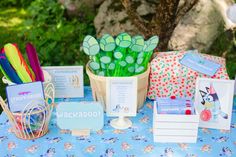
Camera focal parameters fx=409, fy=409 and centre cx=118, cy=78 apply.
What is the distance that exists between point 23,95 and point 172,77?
24.9 inches

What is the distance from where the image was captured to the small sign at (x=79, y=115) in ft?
4.93

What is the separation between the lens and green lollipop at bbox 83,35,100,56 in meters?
1.57

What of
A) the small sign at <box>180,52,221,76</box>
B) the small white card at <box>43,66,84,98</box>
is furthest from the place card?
the small sign at <box>180,52,221,76</box>

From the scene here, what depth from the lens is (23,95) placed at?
Result: 149 cm

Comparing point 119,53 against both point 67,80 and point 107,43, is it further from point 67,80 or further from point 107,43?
point 67,80

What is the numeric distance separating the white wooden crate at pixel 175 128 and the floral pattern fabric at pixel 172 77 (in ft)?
0.96

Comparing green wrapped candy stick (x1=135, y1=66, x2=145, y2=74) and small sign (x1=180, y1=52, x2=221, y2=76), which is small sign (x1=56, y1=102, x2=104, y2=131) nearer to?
green wrapped candy stick (x1=135, y1=66, x2=145, y2=74)

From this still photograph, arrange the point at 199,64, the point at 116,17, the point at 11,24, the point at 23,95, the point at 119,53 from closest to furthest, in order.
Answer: the point at 23,95 → the point at 119,53 → the point at 199,64 → the point at 116,17 → the point at 11,24

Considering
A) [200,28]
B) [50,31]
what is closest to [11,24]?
[50,31]

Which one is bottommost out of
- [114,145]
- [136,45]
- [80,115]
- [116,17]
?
[114,145]

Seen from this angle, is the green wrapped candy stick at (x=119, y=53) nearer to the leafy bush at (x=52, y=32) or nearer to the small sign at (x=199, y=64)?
the small sign at (x=199, y=64)

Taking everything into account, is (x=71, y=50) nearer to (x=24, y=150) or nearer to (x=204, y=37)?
(x=204, y=37)

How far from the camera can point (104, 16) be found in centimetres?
361

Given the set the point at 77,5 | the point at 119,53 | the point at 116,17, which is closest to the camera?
the point at 119,53
